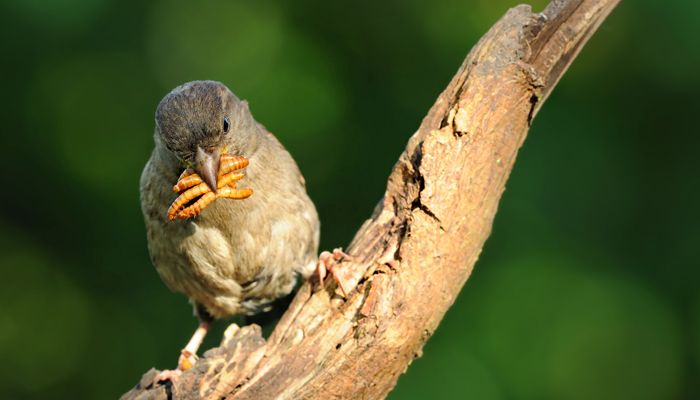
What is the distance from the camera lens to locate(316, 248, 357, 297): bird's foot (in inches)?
141

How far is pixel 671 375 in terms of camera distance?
18.3 feet

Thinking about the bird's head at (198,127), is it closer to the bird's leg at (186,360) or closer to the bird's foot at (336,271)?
the bird's foot at (336,271)

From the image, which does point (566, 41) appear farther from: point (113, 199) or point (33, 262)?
point (33, 262)

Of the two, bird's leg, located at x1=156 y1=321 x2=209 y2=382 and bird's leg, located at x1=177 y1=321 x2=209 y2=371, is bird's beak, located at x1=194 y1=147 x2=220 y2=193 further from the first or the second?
bird's leg, located at x1=177 y1=321 x2=209 y2=371

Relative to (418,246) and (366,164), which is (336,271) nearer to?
(418,246)

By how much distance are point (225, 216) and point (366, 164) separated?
1.90 m

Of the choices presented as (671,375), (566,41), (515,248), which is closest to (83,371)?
(515,248)

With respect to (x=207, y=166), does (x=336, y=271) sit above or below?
below

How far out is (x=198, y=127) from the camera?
3750 millimetres

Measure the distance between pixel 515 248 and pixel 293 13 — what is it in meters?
2.08

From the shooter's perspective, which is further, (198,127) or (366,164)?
(366,164)

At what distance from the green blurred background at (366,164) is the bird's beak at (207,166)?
2.17 m

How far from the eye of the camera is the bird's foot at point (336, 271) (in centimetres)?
358

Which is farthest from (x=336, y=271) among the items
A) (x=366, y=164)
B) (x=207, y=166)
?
(x=366, y=164)
